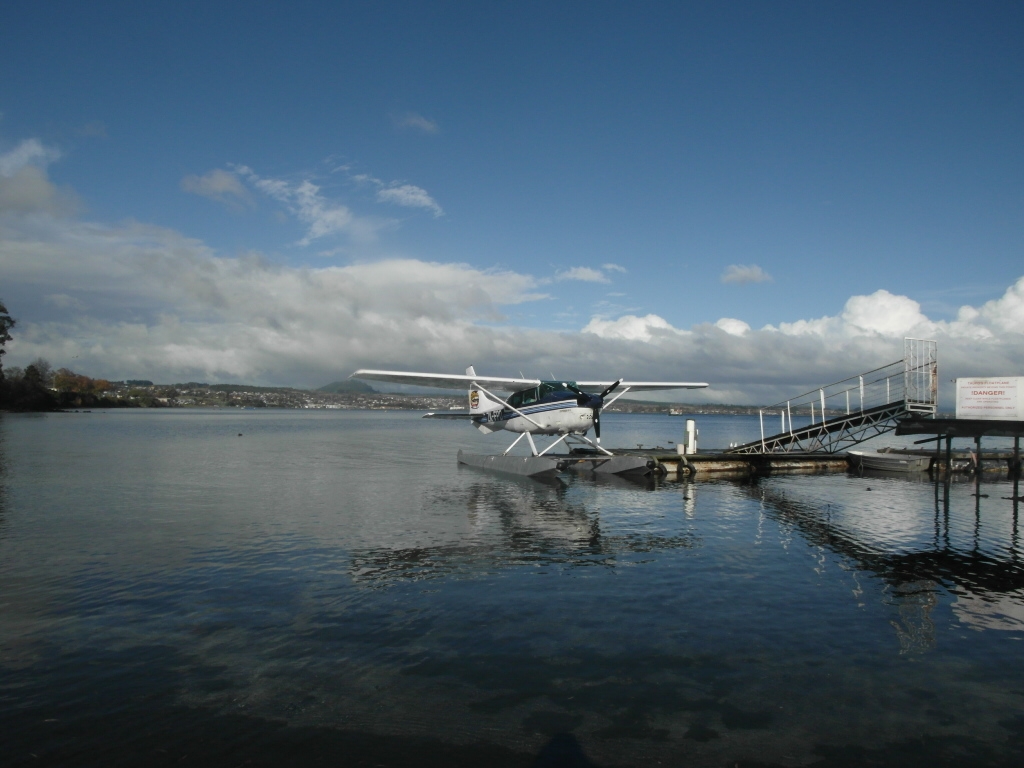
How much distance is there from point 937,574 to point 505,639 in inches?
295

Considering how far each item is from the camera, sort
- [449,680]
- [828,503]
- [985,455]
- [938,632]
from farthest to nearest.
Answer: [985,455]
[828,503]
[938,632]
[449,680]

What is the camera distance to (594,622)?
7.19 meters

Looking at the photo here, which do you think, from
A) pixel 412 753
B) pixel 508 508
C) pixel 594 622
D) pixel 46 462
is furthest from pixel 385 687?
pixel 46 462

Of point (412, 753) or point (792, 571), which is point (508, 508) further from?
point (412, 753)

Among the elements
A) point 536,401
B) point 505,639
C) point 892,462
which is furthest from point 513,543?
point 892,462

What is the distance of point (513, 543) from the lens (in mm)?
11469

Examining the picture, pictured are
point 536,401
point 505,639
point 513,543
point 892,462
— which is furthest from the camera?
point 892,462

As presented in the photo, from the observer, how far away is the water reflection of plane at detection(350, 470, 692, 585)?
31.9 ft

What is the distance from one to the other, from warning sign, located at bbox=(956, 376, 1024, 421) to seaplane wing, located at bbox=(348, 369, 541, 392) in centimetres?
1265

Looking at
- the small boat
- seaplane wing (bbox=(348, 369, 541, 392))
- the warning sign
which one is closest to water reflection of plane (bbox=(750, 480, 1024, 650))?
the warning sign

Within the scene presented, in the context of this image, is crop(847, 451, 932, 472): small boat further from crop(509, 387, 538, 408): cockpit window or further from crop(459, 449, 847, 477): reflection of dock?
crop(509, 387, 538, 408): cockpit window

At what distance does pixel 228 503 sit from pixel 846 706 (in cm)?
1500

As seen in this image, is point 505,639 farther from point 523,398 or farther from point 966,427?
point 523,398

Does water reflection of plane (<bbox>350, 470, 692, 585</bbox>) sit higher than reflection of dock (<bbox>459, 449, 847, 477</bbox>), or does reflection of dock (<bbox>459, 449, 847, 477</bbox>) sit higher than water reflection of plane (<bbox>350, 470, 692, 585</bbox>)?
reflection of dock (<bbox>459, 449, 847, 477</bbox>)
